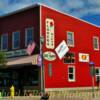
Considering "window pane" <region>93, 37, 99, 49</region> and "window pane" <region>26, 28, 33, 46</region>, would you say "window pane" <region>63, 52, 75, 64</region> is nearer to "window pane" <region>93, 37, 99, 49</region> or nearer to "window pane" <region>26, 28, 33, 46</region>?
"window pane" <region>26, 28, 33, 46</region>

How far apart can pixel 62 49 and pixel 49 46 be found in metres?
1.77

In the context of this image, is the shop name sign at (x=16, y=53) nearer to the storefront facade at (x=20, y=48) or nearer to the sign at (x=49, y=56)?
the storefront facade at (x=20, y=48)

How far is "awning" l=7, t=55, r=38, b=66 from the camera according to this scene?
40.8m

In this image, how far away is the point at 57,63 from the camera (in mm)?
44406

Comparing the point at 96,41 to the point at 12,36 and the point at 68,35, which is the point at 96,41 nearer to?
the point at 68,35

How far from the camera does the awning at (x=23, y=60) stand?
40787mm

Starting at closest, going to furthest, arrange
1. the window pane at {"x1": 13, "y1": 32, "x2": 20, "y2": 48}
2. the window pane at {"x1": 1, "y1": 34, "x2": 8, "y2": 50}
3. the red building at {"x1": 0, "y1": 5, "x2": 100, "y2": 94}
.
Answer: the red building at {"x1": 0, "y1": 5, "x2": 100, "y2": 94} → the window pane at {"x1": 13, "y1": 32, "x2": 20, "y2": 48} → the window pane at {"x1": 1, "y1": 34, "x2": 8, "y2": 50}

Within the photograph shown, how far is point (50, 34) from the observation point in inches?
1727

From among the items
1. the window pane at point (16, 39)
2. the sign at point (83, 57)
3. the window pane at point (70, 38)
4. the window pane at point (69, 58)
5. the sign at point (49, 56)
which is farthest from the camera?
the sign at point (83, 57)

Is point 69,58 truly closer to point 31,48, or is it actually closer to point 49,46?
point 49,46

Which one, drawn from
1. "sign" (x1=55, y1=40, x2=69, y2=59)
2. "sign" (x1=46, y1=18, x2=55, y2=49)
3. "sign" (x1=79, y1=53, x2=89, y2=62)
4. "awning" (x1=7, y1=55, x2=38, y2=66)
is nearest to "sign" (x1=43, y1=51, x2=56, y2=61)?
"sign" (x1=46, y1=18, x2=55, y2=49)

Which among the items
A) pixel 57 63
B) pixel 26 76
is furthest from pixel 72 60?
pixel 26 76

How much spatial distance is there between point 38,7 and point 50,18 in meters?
1.87

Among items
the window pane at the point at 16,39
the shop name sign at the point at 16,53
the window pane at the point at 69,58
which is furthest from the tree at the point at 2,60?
the window pane at the point at 69,58
